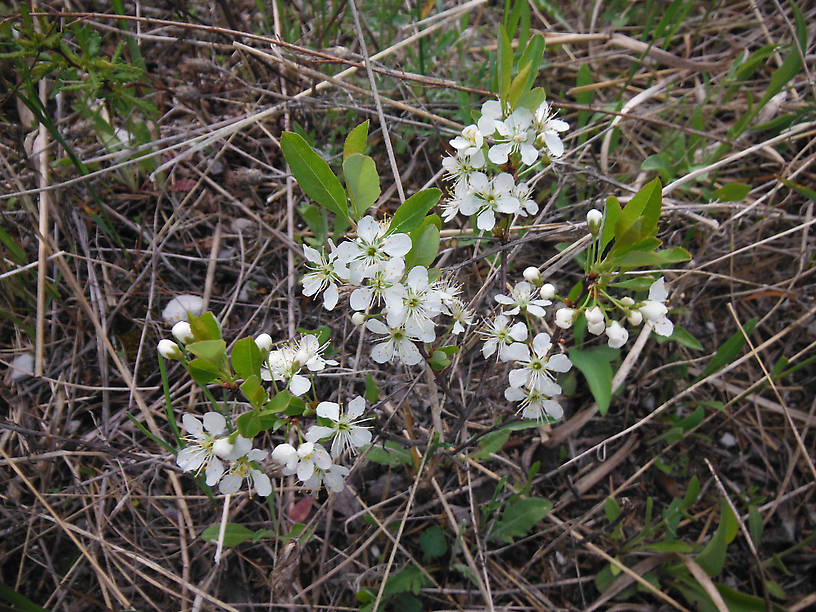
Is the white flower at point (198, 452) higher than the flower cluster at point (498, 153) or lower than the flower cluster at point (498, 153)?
lower

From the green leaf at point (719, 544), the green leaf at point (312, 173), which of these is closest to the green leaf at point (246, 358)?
the green leaf at point (312, 173)

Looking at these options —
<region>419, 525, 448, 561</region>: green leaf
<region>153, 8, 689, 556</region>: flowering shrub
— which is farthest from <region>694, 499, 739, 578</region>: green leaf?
<region>419, 525, 448, 561</region>: green leaf

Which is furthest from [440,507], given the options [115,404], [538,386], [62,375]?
[62,375]

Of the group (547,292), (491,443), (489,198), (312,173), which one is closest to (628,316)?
(547,292)

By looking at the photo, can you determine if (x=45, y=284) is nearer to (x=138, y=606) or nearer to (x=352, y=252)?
(x=138, y=606)

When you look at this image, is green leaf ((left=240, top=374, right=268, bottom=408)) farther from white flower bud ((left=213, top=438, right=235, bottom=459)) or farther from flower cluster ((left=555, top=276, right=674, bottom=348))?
flower cluster ((left=555, top=276, right=674, bottom=348))

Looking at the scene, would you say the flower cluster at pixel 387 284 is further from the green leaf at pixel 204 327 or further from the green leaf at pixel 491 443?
the green leaf at pixel 491 443

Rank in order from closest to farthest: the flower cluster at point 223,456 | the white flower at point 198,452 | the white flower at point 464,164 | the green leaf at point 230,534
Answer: the flower cluster at point 223,456, the white flower at point 198,452, the white flower at point 464,164, the green leaf at point 230,534
